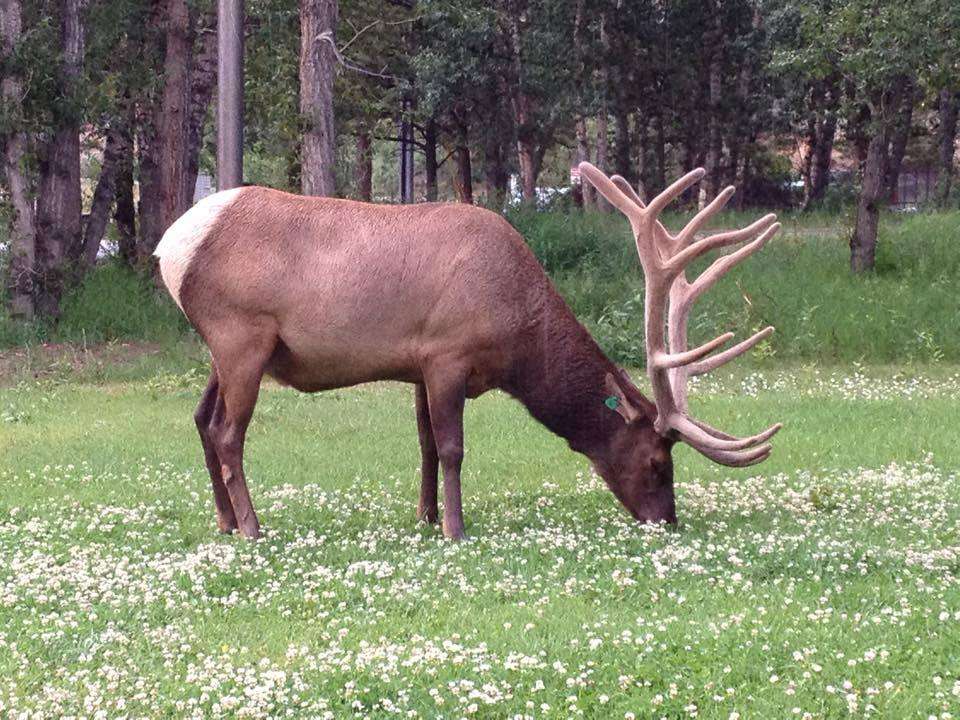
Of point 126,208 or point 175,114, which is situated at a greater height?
point 175,114

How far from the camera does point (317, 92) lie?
17.1 metres

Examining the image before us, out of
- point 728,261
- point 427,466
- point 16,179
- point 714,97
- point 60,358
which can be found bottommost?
point 60,358

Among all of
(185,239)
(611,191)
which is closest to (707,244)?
(611,191)

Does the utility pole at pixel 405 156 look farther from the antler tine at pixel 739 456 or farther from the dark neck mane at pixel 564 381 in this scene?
the antler tine at pixel 739 456

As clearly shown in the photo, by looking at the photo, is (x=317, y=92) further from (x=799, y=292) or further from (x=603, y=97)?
(x=603, y=97)

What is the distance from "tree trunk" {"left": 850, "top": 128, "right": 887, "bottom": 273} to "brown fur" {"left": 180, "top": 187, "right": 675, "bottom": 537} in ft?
45.3

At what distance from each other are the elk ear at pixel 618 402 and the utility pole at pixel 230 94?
5290 millimetres

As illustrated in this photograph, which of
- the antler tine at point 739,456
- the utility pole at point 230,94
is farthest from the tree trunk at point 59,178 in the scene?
the antler tine at point 739,456

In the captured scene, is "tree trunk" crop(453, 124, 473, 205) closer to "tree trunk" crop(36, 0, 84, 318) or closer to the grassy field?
"tree trunk" crop(36, 0, 84, 318)

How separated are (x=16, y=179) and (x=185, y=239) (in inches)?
381

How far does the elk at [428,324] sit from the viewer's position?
786 centimetres

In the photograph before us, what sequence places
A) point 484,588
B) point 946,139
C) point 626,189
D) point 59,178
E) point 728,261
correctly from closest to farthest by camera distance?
point 484,588
point 728,261
point 626,189
point 59,178
point 946,139

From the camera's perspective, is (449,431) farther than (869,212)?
No

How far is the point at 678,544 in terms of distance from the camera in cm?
743
